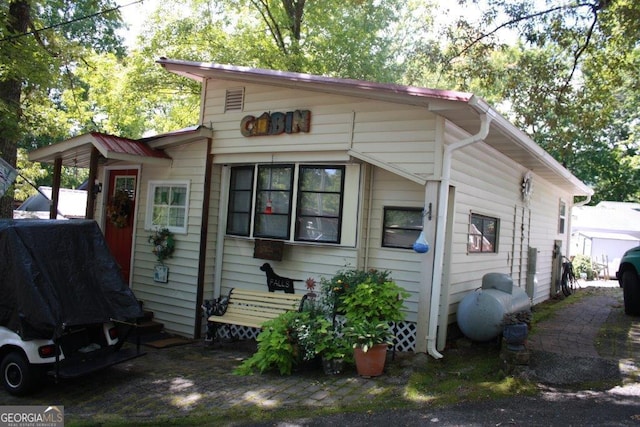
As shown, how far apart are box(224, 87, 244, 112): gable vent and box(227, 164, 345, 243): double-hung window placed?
100 cm

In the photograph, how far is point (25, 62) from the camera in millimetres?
9008

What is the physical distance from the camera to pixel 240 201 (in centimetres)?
815

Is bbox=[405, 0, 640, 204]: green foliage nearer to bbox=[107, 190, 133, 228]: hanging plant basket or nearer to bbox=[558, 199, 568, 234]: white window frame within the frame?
bbox=[558, 199, 568, 234]: white window frame

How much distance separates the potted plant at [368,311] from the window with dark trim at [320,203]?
3.06 feet

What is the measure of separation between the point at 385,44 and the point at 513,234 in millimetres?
13789

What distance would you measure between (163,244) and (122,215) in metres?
1.35

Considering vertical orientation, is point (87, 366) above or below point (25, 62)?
below

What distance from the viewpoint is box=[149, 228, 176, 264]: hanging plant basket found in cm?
847

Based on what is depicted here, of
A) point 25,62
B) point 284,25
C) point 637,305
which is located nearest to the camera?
point 25,62

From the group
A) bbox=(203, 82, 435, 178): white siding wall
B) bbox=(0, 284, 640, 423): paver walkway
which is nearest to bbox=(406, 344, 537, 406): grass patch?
bbox=(0, 284, 640, 423): paver walkway

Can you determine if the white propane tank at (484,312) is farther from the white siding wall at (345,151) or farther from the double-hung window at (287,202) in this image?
the double-hung window at (287,202)

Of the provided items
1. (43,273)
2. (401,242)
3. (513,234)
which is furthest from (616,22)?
(43,273)

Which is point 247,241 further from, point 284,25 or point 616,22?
point 284,25

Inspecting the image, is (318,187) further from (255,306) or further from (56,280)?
(56,280)
